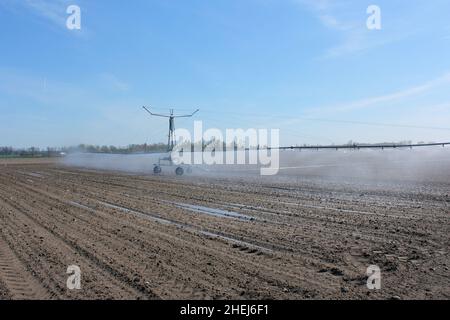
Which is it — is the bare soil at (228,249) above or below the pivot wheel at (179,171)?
below

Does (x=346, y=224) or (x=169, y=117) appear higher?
(x=169, y=117)

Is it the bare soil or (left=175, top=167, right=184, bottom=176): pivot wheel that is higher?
(left=175, top=167, right=184, bottom=176): pivot wheel

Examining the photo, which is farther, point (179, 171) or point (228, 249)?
point (179, 171)

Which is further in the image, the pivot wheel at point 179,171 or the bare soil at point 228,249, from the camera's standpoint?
the pivot wheel at point 179,171

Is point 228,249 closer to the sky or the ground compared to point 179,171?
closer to the ground

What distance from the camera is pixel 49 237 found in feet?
31.5

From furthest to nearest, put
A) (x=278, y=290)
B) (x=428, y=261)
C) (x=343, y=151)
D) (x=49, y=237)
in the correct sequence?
1. (x=343, y=151)
2. (x=49, y=237)
3. (x=428, y=261)
4. (x=278, y=290)

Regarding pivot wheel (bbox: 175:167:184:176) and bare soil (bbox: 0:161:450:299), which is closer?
bare soil (bbox: 0:161:450:299)

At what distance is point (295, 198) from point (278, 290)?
10.8 m

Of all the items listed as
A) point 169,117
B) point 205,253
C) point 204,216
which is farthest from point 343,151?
point 205,253

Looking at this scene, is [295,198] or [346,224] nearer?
[346,224]

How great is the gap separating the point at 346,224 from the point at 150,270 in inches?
227

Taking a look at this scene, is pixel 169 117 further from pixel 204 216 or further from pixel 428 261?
pixel 428 261
